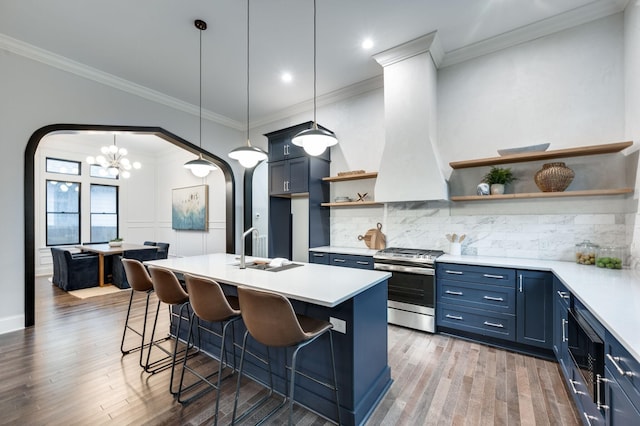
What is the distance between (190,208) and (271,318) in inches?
279

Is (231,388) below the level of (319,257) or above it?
below

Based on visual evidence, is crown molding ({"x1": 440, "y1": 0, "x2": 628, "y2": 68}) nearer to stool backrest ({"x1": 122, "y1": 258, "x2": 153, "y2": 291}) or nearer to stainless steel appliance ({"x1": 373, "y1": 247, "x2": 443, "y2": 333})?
stainless steel appliance ({"x1": 373, "y1": 247, "x2": 443, "y2": 333})

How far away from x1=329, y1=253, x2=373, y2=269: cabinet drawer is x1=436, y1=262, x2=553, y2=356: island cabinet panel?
2.87ft

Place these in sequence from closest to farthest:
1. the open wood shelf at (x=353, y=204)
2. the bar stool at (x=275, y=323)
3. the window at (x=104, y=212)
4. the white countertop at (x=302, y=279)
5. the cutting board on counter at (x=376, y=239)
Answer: the bar stool at (x=275, y=323)
the white countertop at (x=302, y=279)
the open wood shelf at (x=353, y=204)
the cutting board on counter at (x=376, y=239)
the window at (x=104, y=212)

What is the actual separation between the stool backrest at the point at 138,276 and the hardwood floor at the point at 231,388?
71 cm

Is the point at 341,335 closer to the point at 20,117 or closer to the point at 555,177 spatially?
the point at 555,177

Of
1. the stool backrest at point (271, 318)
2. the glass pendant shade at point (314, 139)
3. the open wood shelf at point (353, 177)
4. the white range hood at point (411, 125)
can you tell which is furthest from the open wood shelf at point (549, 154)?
the stool backrest at point (271, 318)

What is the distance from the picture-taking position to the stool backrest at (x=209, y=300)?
182 cm

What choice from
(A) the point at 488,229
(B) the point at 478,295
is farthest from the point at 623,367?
(A) the point at 488,229

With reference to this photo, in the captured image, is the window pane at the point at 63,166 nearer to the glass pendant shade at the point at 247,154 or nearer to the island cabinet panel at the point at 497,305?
the glass pendant shade at the point at 247,154

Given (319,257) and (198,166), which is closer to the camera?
(198,166)

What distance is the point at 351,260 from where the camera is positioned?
3.76 m

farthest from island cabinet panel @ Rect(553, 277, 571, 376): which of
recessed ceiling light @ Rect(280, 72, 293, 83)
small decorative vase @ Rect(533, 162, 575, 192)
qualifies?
recessed ceiling light @ Rect(280, 72, 293, 83)

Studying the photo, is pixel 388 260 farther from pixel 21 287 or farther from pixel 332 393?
pixel 21 287
